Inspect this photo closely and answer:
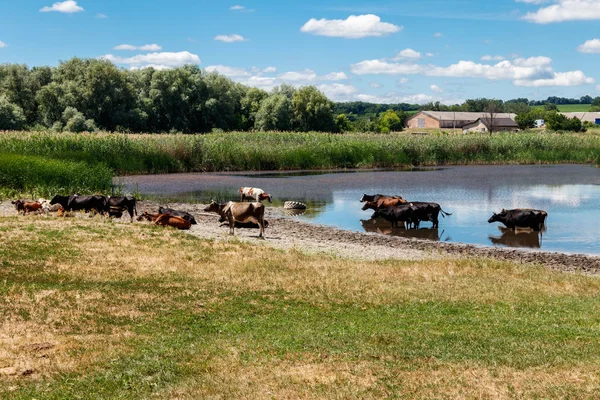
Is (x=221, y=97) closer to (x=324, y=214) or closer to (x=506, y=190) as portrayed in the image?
(x=506, y=190)

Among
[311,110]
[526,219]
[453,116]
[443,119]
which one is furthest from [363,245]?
[453,116]

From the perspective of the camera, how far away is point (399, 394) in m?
8.07

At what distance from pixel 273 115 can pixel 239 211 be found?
249 ft

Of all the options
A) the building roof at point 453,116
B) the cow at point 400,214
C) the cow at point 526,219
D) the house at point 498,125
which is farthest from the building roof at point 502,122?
the cow at point 400,214

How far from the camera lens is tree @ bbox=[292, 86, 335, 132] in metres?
102

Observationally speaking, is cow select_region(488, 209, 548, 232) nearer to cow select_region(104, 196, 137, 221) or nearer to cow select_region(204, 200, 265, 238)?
cow select_region(204, 200, 265, 238)

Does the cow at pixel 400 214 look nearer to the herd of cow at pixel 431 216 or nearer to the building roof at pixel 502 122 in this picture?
the herd of cow at pixel 431 216

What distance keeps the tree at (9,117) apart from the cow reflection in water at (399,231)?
5280 cm

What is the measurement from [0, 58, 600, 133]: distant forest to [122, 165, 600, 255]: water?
33.4m

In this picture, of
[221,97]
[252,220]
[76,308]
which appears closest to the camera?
[76,308]

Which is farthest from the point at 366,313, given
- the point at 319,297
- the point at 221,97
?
the point at 221,97

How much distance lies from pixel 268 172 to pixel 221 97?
40.3m

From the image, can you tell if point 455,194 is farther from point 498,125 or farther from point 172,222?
point 498,125

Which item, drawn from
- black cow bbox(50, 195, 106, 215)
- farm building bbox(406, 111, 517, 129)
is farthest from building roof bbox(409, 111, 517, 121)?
black cow bbox(50, 195, 106, 215)
